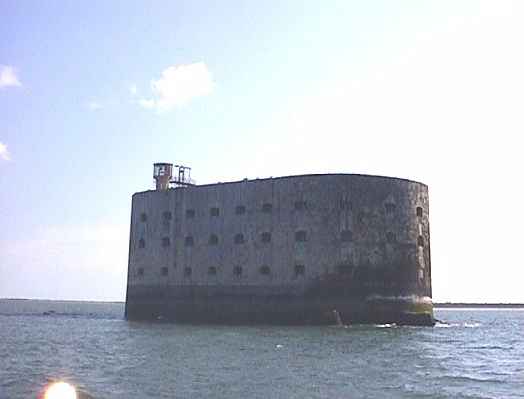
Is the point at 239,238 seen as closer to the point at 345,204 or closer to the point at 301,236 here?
the point at 301,236

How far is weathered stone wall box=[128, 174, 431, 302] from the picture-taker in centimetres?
3158

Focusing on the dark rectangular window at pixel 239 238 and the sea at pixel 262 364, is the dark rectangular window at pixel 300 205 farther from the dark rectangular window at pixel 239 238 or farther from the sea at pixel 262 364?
the sea at pixel 262 364

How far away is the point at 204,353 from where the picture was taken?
2023 cm

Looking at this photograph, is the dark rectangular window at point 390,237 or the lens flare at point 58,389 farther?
the dark rectangular window at point 390,237

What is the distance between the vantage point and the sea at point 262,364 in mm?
14134

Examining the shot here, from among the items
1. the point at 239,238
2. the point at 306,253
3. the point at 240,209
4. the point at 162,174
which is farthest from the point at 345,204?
the point at 162,174

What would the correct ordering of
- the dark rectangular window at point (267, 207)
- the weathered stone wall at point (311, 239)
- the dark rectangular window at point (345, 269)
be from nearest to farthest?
the dark rectangular window at point (345, 269) < the weathered stone wall at point (311, 239) < the dark rectangular window at point (267, 207)

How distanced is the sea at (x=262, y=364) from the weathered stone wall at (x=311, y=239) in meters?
3.45

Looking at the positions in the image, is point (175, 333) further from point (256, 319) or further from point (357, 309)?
point (357, 309)

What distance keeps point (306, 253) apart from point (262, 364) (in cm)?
1444

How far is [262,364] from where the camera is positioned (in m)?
17.7

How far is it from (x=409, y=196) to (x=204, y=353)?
16.1m

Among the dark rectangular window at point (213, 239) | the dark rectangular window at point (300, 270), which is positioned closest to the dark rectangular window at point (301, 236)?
the dark rectangular window at point (300, 270)

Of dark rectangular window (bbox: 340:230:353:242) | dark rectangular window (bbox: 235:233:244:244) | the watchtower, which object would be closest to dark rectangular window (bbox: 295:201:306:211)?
dark rectangular window (bbox: 340:230:353:242)
